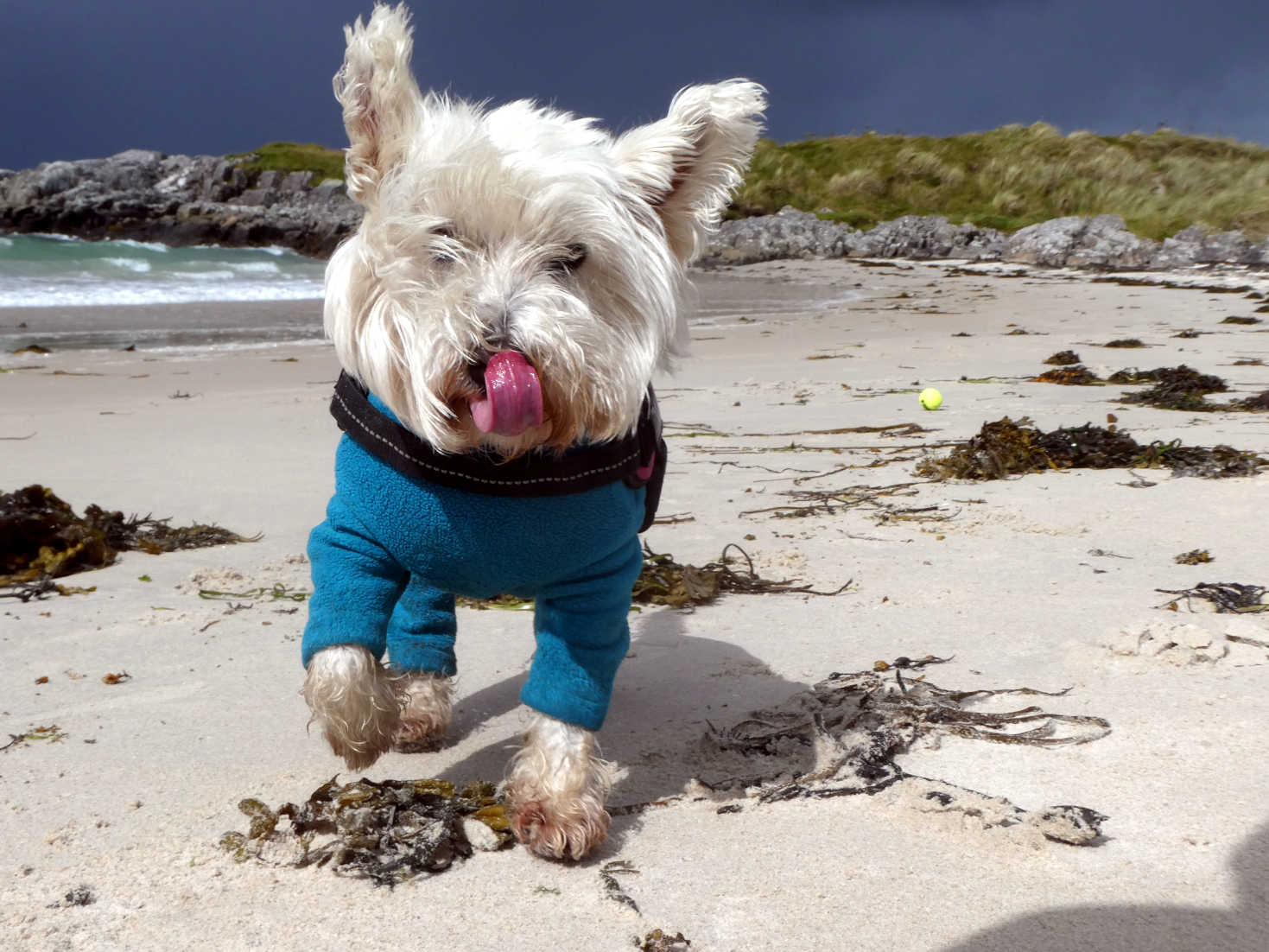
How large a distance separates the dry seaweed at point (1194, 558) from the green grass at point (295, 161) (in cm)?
5694

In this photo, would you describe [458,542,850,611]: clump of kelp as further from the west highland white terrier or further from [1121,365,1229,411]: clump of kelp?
[1121,365,1229,411]: clump of kelp

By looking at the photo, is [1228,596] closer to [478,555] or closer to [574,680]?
[574,680]

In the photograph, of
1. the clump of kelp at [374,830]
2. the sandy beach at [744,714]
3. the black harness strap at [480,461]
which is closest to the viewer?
the sandy beach at [744,714]

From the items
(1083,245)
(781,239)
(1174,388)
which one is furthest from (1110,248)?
(1174,388)

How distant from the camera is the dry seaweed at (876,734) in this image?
8.48 feet

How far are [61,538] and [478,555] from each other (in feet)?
8.44

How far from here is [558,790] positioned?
246 cm

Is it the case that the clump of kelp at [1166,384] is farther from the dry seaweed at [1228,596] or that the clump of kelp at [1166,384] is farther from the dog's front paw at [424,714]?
the dog's front paw at [424,714]

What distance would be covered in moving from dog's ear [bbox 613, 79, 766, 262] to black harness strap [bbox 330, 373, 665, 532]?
1.79 ft

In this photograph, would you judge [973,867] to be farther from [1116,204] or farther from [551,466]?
[1116,204]

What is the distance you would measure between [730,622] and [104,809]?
208 centimetres

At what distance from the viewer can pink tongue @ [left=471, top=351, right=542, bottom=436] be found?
2.20 m

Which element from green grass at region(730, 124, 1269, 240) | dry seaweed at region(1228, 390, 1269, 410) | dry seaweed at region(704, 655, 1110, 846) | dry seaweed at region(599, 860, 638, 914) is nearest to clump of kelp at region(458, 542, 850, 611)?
dry seaweed at region(704, 655, 1110, 846)

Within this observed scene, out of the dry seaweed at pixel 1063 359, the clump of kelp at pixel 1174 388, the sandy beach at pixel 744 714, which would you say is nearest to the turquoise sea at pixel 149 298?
the sandy beach at pixel 744 714
